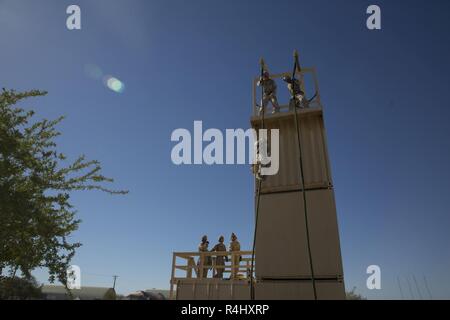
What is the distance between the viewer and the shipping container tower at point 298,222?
785 centimetres

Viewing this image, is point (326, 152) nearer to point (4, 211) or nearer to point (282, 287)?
point (282, 287)

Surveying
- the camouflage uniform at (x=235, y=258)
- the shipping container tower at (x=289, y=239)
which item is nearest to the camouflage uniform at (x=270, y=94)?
the shipping container tower at (x=289, y=239)

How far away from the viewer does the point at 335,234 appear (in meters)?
7.99

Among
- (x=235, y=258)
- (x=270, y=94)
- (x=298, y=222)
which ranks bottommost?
(x=235, y=258)

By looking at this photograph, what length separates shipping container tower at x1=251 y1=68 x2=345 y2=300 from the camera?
309 inches

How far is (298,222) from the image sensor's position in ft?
27.6

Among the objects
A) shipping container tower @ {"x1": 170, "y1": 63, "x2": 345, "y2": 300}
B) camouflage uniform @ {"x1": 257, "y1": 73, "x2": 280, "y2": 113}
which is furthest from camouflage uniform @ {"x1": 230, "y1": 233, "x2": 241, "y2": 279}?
camouflage uniform @ {"x1": 257, "y1": 73, "x2": 280, "y2": 113}

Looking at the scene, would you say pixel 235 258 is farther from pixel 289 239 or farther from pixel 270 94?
pixel 270 94

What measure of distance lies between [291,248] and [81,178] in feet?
25.3

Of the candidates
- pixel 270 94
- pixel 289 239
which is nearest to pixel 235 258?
pixel 289 239

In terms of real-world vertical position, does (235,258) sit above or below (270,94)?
below

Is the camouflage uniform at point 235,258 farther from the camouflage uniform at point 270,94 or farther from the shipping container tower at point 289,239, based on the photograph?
the camouflage uniform at point 270,94
